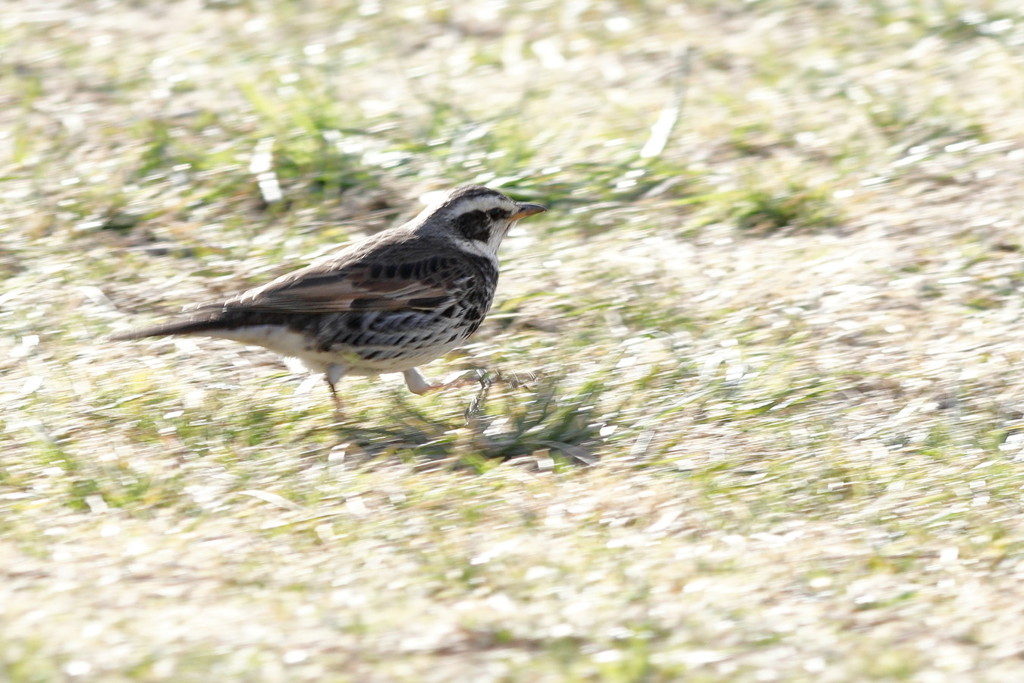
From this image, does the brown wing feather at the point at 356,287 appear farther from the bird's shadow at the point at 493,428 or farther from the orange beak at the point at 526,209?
the orange beak at the point at 526,209

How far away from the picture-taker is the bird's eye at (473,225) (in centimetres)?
812

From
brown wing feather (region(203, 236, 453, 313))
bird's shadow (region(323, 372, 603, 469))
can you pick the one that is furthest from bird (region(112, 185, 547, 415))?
bird's shadow (region(323, 372, 603, 469))

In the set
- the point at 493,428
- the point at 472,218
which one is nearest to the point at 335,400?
the point at 493,428

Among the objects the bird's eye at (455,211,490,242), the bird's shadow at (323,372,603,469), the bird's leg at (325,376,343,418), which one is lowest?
the bird's shadow at (323,372,603,469)

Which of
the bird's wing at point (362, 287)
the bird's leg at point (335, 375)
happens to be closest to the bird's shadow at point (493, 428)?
the bird's leg at point (335, 375)

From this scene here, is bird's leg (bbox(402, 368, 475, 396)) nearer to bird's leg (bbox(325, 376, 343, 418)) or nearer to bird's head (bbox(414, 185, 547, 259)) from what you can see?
bird's leg (bbox(325, 376, 343, 418))

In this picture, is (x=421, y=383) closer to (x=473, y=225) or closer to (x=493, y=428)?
(x=493, y=428)

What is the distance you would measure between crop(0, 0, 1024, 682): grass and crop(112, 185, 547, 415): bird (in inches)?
11.0

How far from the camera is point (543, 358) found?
26.6ft

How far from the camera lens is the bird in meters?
7.27

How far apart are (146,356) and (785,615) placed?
12.7ft

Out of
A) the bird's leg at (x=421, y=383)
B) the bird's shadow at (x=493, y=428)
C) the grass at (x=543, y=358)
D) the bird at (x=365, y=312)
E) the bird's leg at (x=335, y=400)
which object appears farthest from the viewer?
the bird's leg at (x=421, y=383)

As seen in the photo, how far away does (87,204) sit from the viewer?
967 centimetres

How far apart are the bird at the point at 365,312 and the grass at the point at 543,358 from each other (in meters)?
0.28
